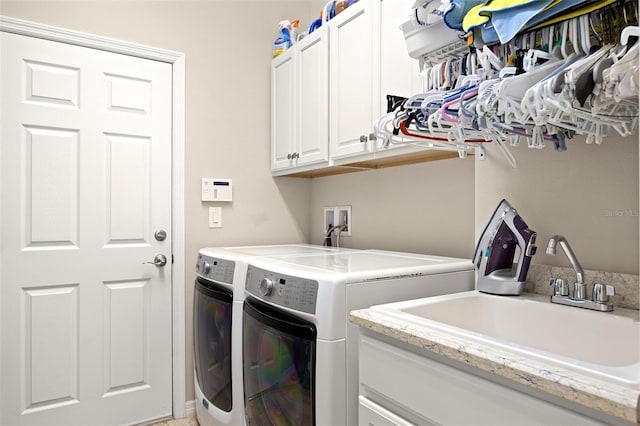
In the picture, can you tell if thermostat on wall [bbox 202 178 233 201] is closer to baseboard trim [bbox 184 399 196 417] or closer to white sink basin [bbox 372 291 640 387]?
baseboard trim [bbox 184 399 196 417]

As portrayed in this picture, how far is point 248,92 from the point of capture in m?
2.66

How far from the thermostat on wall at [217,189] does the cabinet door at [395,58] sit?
1095 mm

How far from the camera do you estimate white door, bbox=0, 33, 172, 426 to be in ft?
6.70

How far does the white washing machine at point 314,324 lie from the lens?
126 centimetres

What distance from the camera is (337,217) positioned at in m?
2.64

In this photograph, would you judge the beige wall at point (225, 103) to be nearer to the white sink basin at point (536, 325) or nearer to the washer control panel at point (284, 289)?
the washer control panel at point (284, 289)

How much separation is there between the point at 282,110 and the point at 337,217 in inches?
28.7

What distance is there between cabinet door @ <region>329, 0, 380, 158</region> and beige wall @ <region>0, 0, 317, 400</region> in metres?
0.72

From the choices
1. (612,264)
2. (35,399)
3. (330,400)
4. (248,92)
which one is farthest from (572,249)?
(35,399)

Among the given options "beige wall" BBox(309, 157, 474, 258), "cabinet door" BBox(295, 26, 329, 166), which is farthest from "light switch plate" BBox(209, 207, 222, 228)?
"beige wall" BBox(309, 157, 474, 258)

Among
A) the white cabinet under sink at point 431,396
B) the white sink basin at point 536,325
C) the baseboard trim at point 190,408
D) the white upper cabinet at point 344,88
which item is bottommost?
the baseboard trim at point 190,408

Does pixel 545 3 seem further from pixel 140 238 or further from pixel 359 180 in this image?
pixel 140 238

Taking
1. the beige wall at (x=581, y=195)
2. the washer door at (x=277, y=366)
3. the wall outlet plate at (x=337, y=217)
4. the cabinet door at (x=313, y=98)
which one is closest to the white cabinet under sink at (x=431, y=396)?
the washer door at (x=277, y=366)

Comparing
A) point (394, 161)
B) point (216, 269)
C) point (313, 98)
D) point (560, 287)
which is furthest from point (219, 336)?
point (560, 287)
